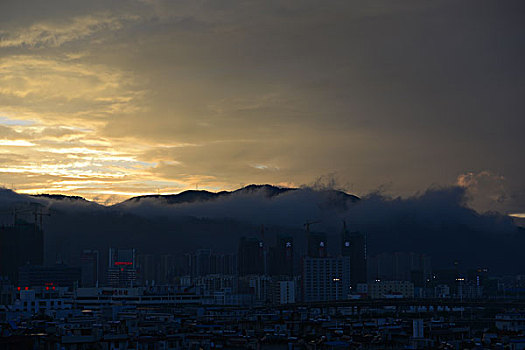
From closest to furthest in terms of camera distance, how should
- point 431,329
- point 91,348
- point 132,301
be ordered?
point 91,348
point 431,329
point 132,301

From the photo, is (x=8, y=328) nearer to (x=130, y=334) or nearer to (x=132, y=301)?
(x=130, y=334)

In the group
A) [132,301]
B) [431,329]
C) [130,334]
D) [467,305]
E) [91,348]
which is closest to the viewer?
[91,348]

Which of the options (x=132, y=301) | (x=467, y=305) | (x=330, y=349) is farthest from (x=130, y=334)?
(x=467, y=305)

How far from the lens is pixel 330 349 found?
8125cm

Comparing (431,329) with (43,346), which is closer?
(43,346)

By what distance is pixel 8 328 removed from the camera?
91438 millimetres

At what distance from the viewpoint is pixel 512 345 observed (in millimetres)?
82750

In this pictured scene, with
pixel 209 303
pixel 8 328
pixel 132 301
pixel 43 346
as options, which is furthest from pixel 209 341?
pixel 209 303

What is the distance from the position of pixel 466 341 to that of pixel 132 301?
98164 millimetres

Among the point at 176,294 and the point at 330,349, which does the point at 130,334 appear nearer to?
the point at 330,349

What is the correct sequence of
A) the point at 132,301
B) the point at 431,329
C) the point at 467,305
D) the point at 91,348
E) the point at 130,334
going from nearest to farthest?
1. the point at 91,348
2. the point at 130,334
3. the point at 431,329
4. the point at 132,301
5. the point at 467,305

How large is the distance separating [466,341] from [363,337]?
10580 mm

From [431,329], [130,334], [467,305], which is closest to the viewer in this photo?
[130,334]

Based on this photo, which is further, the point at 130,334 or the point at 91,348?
the point at 130,334
